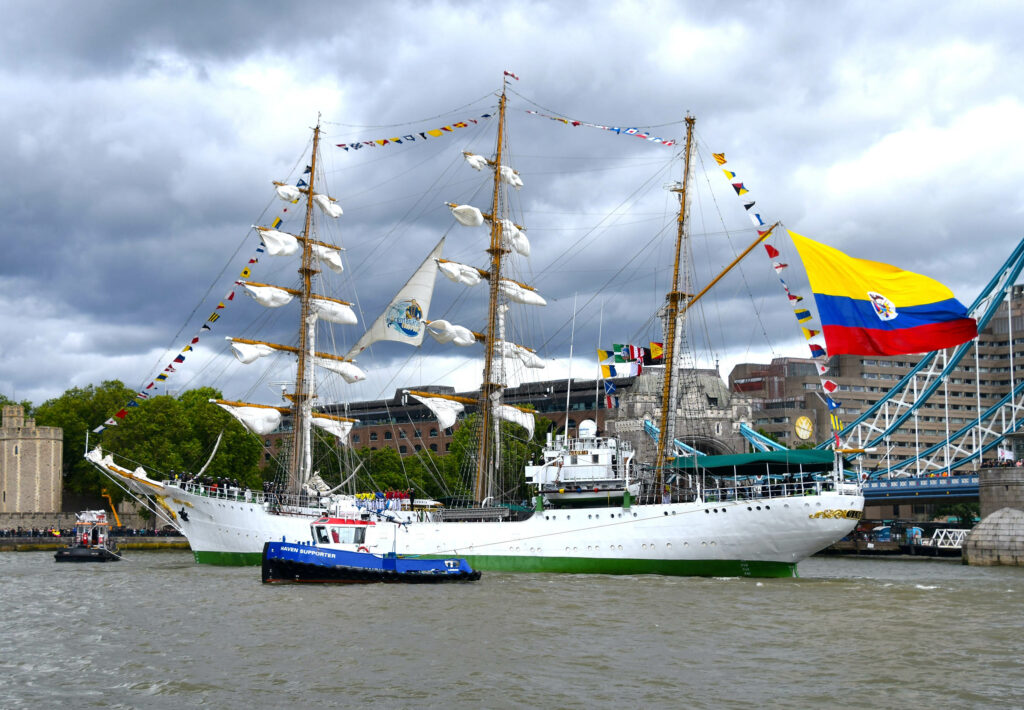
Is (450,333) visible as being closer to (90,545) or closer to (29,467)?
(90,545)

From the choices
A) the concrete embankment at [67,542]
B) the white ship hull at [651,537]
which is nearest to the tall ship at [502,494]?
the white ship hull at [651,537]

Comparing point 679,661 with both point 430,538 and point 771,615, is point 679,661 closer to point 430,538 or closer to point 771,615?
point 771,615

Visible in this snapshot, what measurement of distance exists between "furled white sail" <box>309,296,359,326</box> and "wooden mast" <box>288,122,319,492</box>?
1.77 ft

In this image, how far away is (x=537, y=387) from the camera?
140 meters

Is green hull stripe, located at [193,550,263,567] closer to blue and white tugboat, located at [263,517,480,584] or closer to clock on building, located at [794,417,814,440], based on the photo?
blue and white tugboat, located at [263,517,480,584]

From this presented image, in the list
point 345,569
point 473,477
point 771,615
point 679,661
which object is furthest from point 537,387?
point 679,661

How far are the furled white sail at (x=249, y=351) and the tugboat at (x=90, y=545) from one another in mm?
13291

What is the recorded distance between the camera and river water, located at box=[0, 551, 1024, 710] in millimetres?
21984

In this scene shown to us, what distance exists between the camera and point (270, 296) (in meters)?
67.8

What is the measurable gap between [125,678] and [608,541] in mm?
29864

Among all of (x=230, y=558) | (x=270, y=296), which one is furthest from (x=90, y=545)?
(x=270, y=296)

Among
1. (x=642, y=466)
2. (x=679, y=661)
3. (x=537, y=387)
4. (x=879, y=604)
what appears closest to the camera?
(x=679, y=661)

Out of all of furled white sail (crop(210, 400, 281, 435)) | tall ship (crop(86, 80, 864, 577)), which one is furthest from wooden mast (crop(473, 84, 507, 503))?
furled white sail (crop(210, 400, 281, 435))

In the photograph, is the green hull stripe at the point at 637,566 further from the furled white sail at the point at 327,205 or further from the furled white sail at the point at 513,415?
the furled white sail at the point at 327,205
